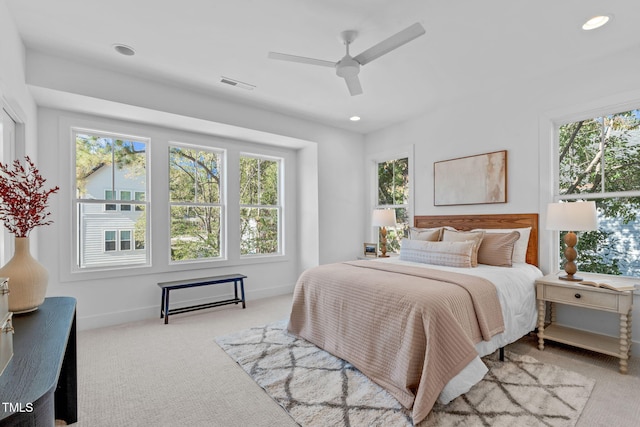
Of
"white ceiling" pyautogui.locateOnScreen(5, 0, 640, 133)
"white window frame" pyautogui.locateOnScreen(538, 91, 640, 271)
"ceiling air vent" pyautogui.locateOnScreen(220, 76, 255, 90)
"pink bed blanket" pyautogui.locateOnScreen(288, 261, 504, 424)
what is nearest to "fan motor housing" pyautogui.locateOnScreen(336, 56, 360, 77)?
"white ceiling" pyautogui.locateOnScreen(5, 0, 640, 133)

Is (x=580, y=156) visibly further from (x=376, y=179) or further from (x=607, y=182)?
(x=376, y=179)

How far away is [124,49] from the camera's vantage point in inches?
109

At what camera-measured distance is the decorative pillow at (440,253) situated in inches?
119

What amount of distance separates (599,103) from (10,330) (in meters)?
4.33

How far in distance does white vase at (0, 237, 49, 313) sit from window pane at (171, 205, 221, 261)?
2563 mm

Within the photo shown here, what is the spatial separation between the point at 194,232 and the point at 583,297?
4234 millimetres

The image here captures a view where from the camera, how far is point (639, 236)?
2834mm

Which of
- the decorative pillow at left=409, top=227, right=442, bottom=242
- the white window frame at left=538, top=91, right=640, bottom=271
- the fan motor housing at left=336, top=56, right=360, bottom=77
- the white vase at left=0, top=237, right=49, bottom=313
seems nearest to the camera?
the white vase at left=0, top=237, right=49, bottom=313

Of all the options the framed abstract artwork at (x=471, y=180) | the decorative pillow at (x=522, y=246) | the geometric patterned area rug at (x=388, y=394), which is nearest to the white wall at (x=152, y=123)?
the framed abstract artwork at (x=471, y=180)

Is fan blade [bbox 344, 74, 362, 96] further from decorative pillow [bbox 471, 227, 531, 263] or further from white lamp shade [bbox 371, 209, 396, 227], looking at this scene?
decorative pillow [bbox 471, 227, 531, 263]

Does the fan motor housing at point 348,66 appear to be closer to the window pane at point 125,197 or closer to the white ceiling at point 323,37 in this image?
the white ceiling at point 323,37

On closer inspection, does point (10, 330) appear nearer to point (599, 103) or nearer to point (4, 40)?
point (4, 40)

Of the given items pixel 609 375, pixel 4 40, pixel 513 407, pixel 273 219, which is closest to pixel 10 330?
pixel 4 40

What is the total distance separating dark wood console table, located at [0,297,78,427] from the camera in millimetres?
774
